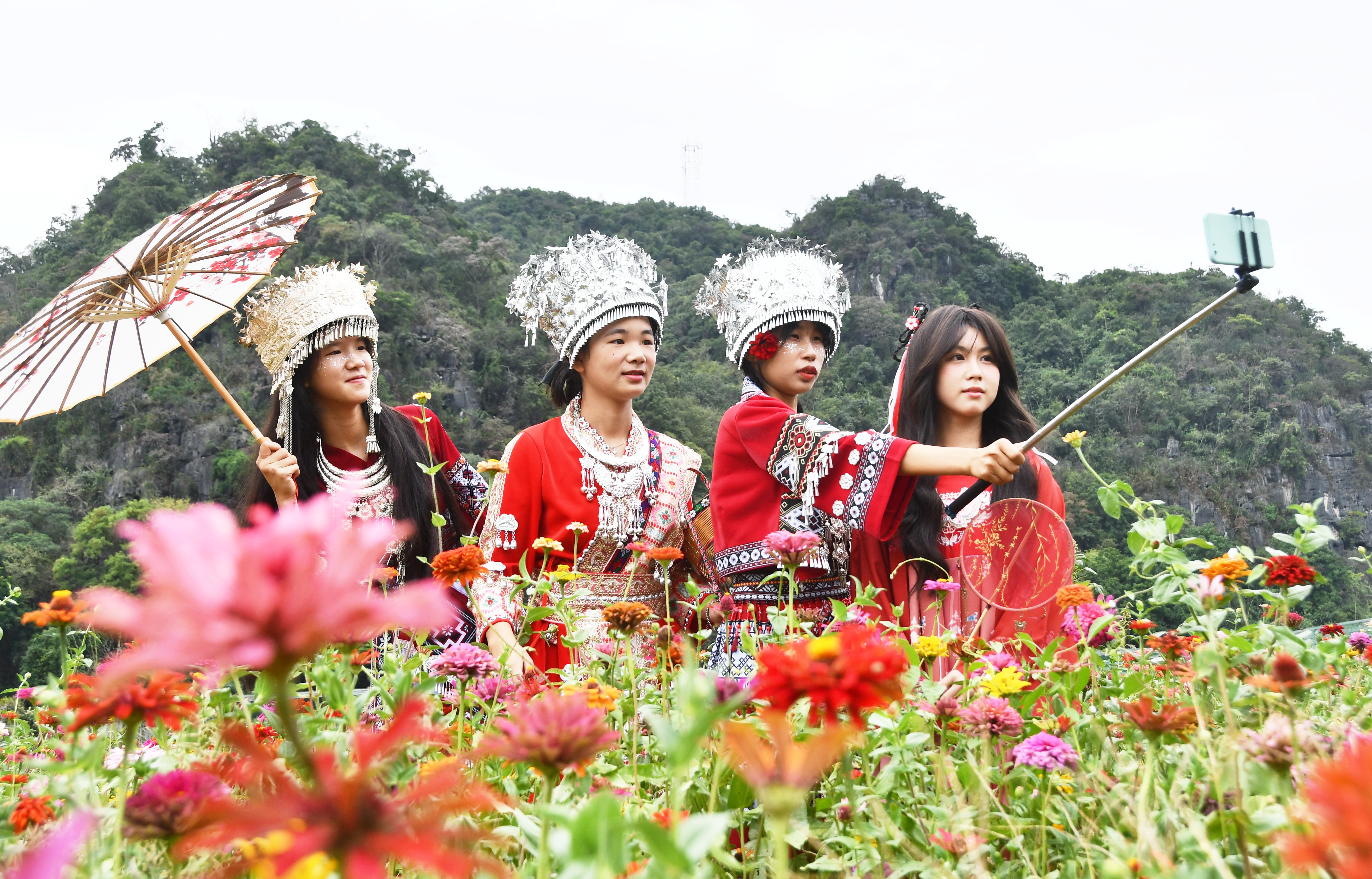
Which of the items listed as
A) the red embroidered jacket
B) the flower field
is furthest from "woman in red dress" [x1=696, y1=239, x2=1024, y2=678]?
the flower field

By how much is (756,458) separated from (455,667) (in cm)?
137

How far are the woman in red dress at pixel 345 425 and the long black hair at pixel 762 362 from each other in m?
0.80

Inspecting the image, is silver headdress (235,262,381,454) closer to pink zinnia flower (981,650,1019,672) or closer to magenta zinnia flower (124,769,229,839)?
pink zinnia flower (981,650,1019,672)

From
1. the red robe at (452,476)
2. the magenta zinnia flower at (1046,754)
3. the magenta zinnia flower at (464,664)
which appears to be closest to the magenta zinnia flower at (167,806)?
the magenta zinnia flower at (464,664)

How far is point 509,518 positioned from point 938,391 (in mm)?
1119

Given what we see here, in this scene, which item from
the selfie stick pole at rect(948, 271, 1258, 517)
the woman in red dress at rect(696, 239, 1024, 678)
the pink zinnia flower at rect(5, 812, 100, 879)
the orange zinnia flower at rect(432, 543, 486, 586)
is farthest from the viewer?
the woman in red dress at rect(696, 239, 1024, 678)

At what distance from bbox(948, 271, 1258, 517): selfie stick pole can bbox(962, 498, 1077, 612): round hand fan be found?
0.05 m

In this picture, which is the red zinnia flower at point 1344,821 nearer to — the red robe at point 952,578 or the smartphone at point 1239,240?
the smartphone at point 1239,240

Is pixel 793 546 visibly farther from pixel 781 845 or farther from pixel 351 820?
pixel 351 820

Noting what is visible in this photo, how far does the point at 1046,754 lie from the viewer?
70 cm

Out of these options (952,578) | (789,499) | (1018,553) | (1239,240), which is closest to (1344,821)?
(1239,240)

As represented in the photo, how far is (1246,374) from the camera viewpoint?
30.0m

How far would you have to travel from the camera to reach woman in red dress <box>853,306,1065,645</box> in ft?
6.79

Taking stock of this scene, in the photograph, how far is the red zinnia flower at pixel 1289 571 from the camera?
1.00 meters
